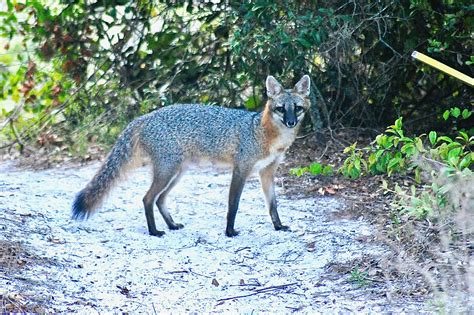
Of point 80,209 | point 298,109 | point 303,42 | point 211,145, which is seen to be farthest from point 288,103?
point 80,209

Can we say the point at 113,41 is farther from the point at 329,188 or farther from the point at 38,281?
the point at 38,281

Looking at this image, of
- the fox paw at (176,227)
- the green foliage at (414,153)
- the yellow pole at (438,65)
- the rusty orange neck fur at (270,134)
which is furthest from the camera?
the fox paw at (176,227)

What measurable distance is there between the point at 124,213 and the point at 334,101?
10.8ft

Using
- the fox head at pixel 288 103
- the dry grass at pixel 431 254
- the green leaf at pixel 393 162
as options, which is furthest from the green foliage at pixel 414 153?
the fox head at pixel 288 103

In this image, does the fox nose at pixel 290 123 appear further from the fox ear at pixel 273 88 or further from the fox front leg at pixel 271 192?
the fox front leg at pixel 271 192

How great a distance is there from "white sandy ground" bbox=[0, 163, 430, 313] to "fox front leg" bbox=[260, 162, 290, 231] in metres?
0.10

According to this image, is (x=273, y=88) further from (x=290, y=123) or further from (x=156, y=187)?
(x=156, y=187)

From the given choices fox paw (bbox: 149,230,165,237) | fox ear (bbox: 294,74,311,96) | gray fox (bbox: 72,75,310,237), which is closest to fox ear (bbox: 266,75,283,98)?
gray fox (bbox: 72,75,310,237)

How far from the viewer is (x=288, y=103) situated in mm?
7102

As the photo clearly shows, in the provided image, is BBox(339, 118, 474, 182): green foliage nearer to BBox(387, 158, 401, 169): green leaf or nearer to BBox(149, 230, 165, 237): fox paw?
BBox(387, 158, 401, 169): green leaf

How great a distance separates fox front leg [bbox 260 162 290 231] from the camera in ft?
23.6

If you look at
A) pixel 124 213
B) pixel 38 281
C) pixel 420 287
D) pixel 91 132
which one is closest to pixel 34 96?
pixel 91 132

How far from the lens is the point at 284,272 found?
6.04 m

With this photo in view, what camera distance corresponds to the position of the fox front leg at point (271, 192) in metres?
7.19
